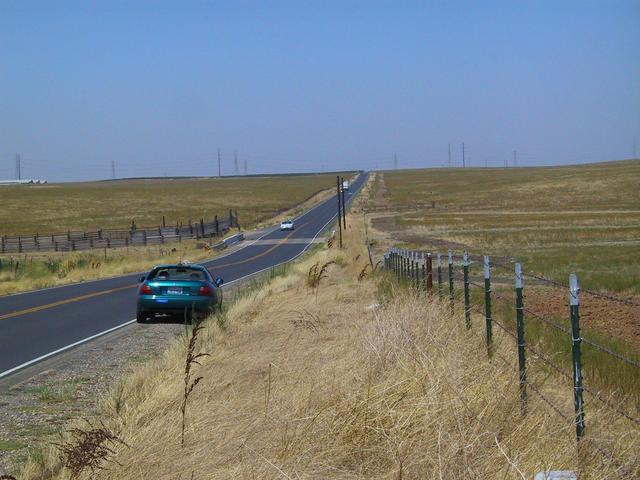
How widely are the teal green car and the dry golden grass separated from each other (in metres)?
9.35

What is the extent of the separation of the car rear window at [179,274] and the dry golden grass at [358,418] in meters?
9.80

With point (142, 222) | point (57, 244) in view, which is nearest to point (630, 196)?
point (142, 222)

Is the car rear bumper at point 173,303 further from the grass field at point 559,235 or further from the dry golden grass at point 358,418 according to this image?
the dry golden grass at point 358,418

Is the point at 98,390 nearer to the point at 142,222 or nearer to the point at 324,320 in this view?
the point at 324,320

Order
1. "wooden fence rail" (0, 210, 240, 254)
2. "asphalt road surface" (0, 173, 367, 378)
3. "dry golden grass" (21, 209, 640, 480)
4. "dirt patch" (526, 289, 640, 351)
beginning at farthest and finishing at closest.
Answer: "wooden fence rail" (0, 210, 240, 254)
"asphalt road surface" (0, 173, 367, 378)
"dirt patch" (526, 289, 640, 351)
"dry golden grass" (21, 209, 640, 480)

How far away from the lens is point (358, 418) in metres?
6.42

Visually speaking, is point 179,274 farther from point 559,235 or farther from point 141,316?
point 559,235

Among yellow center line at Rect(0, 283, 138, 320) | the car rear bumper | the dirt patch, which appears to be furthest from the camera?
yellow center line at Rect(0, 283, 138, 320)

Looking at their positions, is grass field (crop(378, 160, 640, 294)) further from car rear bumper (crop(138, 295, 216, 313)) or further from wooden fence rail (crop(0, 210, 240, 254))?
wooden fence rail (crop(0, 210, 240, 254))

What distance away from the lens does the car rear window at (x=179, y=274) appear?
65.1ft

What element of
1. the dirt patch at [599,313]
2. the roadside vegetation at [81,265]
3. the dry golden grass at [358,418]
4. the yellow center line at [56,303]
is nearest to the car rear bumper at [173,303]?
the yellow center line at [56,303]

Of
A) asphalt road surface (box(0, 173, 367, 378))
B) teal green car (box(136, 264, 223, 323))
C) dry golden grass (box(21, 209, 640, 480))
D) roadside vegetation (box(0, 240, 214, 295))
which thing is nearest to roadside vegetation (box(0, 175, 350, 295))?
roadside vegetation (box(0, 240, 214, 295))

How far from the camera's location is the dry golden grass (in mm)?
5637

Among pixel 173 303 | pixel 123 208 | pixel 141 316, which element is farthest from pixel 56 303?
pixel 123 208
